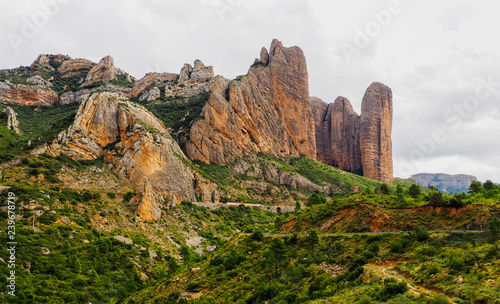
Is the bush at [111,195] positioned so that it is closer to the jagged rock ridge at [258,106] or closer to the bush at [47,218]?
the bush at [47,218]

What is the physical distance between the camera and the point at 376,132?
6767 inches

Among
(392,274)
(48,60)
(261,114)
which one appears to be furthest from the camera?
(48,60)

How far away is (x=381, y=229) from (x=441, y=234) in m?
7.07

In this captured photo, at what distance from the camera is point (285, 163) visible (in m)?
134

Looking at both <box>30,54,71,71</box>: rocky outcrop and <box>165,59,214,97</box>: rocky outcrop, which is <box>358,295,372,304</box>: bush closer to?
<box>165,59,214,97</box>: rocky outcrop

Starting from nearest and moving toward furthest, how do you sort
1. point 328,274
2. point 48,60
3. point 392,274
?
point 392,274, point 328,274, point 48,60

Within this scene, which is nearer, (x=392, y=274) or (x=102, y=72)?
(x=392, y=274)

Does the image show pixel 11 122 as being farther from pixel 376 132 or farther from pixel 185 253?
pixel 376 132

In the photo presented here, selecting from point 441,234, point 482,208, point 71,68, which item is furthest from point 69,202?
point 71,68

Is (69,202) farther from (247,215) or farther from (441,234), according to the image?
(441,234)

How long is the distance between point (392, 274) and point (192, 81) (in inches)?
5275

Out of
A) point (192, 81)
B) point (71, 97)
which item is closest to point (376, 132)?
point (192, 81)

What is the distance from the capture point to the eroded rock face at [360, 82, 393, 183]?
16590 centimetres

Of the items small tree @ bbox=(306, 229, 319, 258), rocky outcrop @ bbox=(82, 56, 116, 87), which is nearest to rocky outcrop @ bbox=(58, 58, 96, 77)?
rocky outcrop @ bbox=(82, 56, 116, 87)
